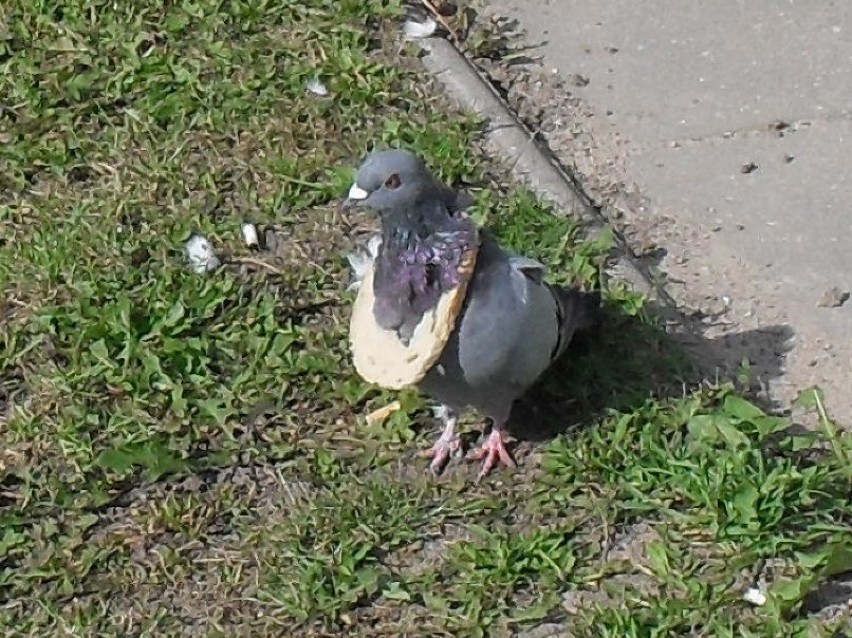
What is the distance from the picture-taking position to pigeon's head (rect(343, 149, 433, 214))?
3.51 meters

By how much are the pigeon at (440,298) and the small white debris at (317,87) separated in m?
Result: 1.68

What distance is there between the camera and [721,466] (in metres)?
3.80

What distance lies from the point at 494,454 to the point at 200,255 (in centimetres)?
126

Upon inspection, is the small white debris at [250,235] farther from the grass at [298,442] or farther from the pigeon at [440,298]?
the pigeon at [440,298]

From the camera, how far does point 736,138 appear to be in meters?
5.05

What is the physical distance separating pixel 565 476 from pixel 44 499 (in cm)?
141

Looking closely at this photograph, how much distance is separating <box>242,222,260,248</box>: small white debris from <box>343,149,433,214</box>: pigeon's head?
4.10ft

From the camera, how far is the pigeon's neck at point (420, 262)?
3.59m

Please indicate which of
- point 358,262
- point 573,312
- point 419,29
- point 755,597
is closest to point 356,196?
point 573,312

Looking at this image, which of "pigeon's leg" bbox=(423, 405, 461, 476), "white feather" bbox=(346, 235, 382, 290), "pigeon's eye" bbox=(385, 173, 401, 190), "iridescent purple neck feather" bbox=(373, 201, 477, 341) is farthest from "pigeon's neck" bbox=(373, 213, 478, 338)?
"white feather" bbox=(346, 235, 382, 290)

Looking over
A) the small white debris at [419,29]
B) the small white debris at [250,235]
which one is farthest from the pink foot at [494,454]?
the small white debris at [419,29]

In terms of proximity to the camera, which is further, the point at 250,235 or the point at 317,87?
the point at 317,87

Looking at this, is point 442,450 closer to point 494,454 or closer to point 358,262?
point 494,454

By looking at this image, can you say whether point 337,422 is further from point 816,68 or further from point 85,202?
point 816,68
